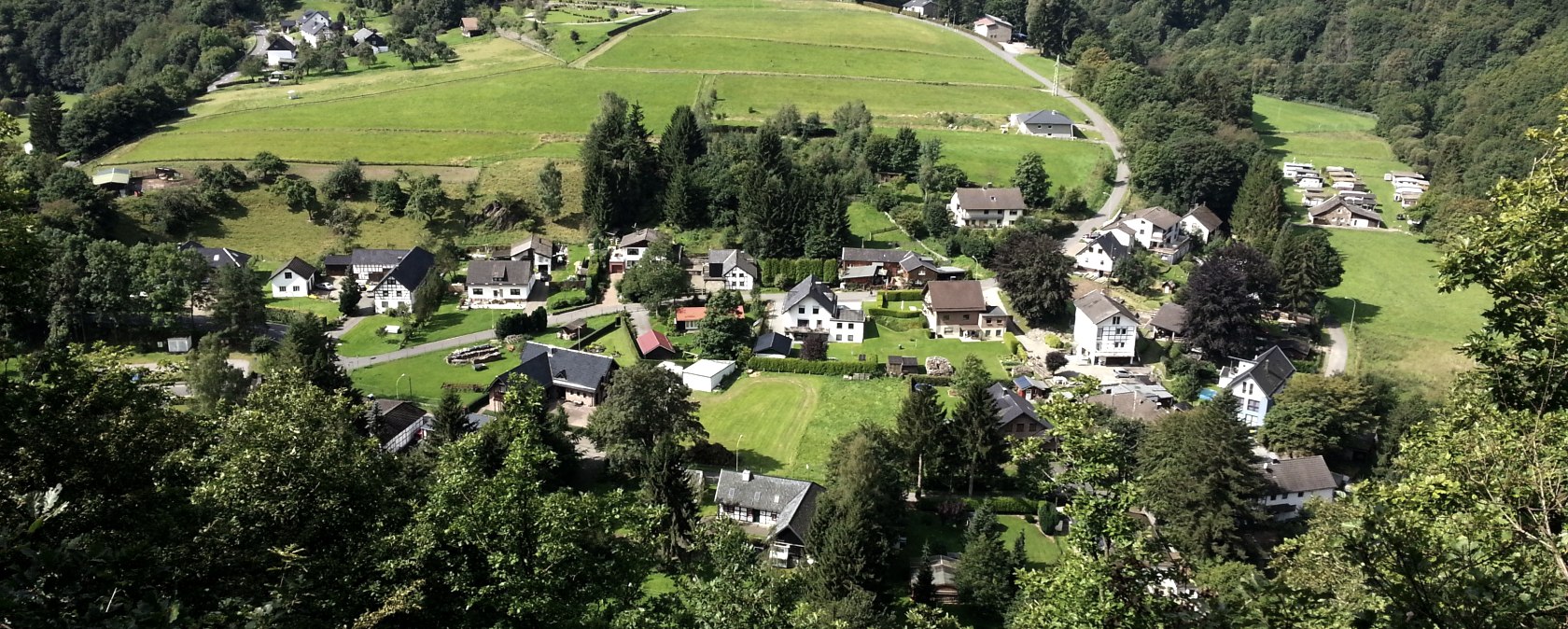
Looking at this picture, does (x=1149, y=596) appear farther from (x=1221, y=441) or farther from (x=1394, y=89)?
(x=1394, y=89)

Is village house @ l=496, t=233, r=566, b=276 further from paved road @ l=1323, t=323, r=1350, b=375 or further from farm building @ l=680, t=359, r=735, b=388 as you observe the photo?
paved road @ l=1323, t=323, r=1350, b=375

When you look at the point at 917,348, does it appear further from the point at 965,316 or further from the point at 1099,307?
the point at 1099,307

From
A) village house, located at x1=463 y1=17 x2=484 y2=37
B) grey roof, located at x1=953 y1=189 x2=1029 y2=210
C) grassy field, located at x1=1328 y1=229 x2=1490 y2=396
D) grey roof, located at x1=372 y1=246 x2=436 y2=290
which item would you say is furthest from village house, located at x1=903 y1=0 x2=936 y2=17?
grey roof, located at x1=372 y1=246 x2=436 y2=290

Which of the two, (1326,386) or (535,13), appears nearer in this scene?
(1326,386)

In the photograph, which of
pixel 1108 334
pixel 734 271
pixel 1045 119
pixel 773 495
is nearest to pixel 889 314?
pixel 734 271

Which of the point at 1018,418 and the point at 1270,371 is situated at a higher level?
the point at 1270,371

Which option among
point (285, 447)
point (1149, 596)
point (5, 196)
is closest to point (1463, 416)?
point (1149, 596)
